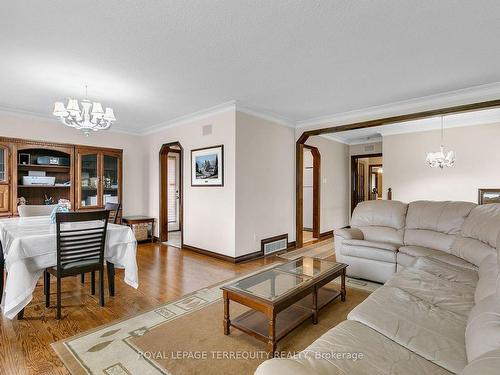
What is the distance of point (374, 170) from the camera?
901 centimetres

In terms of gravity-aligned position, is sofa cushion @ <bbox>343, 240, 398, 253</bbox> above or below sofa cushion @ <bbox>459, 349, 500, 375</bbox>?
below

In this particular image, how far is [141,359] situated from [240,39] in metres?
2.58

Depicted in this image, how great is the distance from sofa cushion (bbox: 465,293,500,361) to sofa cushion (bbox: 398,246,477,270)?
1.48 m

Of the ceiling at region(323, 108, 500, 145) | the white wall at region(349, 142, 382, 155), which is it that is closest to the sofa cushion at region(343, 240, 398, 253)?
the ceiling at region(323, 108, 500, 145)

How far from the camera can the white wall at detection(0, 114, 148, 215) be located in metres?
4.48

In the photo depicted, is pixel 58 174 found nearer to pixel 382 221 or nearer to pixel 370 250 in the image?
pixel 370 250

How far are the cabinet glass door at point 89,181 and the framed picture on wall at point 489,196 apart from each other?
7.33 metres

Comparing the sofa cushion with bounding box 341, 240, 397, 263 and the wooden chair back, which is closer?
the wooden chair back

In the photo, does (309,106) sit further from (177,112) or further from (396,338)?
(396,338)

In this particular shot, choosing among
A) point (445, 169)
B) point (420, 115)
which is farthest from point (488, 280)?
point (445, 169)

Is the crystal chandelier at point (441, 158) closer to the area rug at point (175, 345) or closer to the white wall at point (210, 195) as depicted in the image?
the white wall at point (210, 195)

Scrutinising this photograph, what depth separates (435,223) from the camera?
3.35 metres

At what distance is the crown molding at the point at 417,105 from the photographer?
11.2 feet

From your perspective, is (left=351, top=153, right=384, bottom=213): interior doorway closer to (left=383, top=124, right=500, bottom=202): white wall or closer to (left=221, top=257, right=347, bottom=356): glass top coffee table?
(left=383, top=124, right=500, bottom=202): white wall
